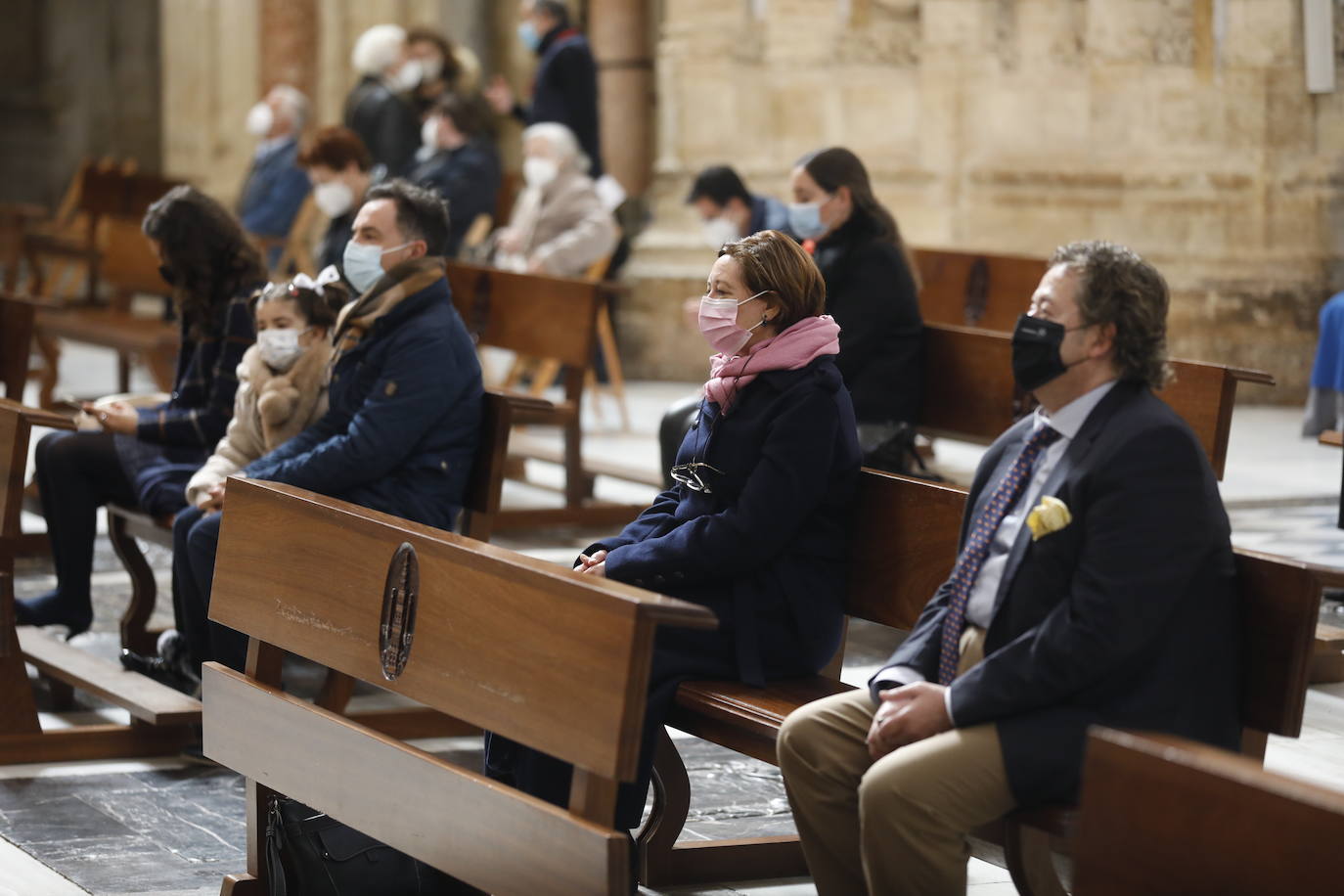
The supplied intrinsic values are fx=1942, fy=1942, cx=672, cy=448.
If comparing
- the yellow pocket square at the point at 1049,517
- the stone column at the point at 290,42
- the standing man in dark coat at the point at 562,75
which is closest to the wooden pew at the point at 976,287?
the standing man in dark coat at the point at 562,75

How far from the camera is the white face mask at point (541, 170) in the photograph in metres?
9.31

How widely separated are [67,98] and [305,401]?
543 inches

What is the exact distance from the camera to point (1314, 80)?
7.00 metres

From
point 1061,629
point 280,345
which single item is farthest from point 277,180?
point 1061,629

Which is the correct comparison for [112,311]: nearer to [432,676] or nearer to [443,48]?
[443,48]

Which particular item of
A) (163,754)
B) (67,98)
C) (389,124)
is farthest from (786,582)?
(67,98)

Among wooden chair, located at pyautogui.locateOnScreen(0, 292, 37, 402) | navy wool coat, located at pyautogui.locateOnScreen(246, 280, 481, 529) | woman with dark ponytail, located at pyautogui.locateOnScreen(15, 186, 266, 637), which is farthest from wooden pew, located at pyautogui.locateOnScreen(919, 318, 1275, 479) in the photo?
wooden chair, located at pyautogui.locateOnScreen(0, 292, 37, 402)

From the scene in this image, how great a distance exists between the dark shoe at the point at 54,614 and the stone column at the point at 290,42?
342 inches

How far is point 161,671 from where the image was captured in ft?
16.0

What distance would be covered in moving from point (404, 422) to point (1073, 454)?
2.05 m

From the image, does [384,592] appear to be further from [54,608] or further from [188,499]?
[54,608]

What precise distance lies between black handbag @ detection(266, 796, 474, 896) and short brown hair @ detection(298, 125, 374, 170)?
3936mm

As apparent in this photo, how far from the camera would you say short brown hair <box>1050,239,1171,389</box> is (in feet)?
9.90

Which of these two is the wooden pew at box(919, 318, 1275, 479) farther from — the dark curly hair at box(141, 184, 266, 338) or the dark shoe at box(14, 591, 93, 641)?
the dark shoe at box(14, 591, 93, 641)
